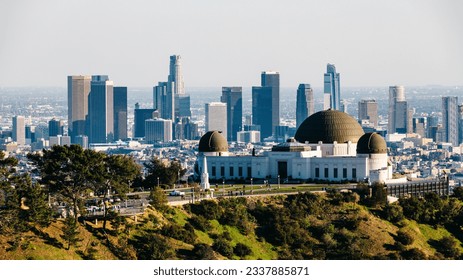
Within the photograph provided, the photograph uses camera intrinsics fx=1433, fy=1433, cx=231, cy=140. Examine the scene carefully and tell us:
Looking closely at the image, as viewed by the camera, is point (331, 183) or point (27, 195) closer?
point (27, 195)

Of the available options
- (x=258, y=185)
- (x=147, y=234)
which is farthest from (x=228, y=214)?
(x=258, y=185)

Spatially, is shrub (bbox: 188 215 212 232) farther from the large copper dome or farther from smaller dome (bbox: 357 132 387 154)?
the large copper dome

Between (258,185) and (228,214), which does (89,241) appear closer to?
(228,214)

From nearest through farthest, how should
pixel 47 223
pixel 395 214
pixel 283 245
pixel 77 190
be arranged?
pixel 47 223
pixel 77 190
pixel 283 245
pixel 395 214

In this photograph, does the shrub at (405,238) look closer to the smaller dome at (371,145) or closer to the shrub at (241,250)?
the shrub at (241,250)

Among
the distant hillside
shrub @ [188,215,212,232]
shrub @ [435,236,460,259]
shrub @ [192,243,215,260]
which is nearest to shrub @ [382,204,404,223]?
the distant hillside

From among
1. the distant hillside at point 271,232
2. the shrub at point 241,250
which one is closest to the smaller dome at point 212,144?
the distant hillside at point 271,232
